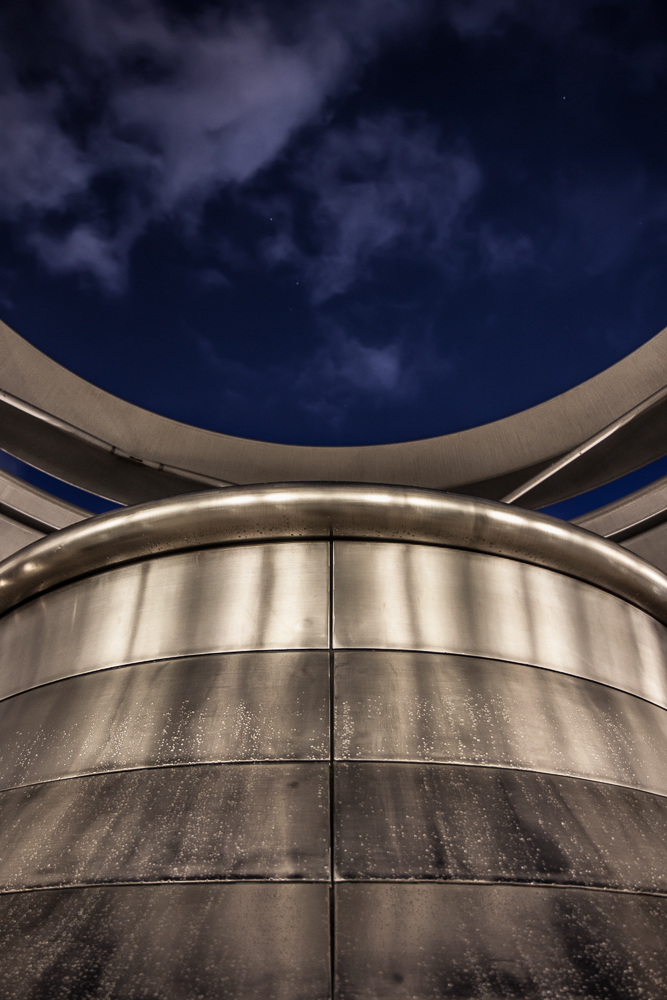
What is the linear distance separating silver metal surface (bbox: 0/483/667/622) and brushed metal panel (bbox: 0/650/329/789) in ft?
2.84

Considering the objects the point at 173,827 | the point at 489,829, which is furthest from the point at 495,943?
the point at 173,827

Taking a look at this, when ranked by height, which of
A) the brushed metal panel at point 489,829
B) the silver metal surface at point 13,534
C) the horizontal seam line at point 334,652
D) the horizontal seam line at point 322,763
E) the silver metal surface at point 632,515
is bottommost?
the brushed metal panel at point 489,829

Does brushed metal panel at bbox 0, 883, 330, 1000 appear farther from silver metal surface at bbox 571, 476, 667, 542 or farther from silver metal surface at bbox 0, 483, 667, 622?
silver metal surface at bbox 571, 476, 667, 542

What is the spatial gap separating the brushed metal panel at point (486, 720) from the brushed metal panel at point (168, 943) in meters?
0.84

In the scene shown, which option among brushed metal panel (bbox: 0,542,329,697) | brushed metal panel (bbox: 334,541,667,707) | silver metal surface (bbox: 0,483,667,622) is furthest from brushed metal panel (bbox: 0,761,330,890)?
silver metal surface (bbox: 0,483,667,622)

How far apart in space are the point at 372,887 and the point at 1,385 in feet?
44.7

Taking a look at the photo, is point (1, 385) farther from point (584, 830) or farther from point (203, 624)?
point (584, 830)

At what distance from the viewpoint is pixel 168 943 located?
2430mm

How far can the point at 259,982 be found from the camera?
226 cm

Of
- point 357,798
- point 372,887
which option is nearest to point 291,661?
point 357,798

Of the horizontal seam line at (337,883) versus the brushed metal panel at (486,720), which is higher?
the brushed metal panel at (486,720)

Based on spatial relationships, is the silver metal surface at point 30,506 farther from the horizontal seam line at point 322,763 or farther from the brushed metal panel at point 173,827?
the brushed metal panel at point 173,827

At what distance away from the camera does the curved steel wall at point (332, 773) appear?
2406mm

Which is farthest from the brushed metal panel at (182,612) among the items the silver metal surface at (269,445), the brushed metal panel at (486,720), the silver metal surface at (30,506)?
the silver metal surface at (269,445)
